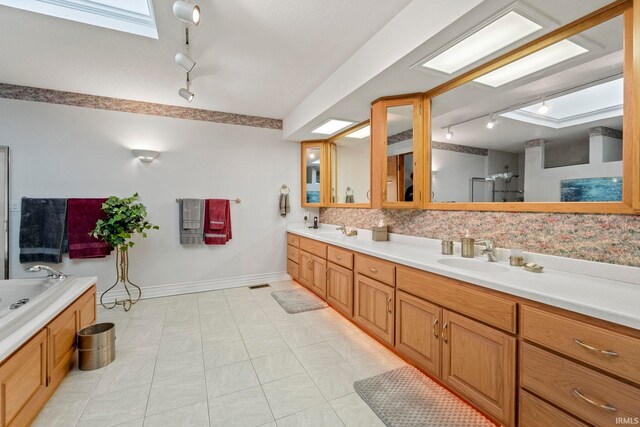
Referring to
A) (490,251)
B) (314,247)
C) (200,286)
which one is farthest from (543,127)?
(200,286)

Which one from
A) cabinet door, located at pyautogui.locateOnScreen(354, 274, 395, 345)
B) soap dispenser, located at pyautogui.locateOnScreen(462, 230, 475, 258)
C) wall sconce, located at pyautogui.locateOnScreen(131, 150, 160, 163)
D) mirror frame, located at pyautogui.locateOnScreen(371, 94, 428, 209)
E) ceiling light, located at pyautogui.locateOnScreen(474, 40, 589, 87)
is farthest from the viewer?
wall sconce, located at pyautogui.locateOnScreen(131, 150, 160, 163)

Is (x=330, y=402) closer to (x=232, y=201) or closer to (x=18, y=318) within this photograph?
(x=18, y=318)

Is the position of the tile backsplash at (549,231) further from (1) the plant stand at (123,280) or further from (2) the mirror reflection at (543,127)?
(1) the plant stand at (123,280)

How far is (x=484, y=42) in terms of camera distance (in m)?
1.77

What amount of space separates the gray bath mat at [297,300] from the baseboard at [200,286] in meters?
0.57

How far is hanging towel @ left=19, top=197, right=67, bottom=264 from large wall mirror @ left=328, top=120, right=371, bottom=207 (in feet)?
11.1

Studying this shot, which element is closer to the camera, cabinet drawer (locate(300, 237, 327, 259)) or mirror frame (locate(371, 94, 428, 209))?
mirror frame (locate(371, 94, 428, 209))

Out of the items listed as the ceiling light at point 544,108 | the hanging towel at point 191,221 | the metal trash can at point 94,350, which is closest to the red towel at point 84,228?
the hanging towel at point 191,221

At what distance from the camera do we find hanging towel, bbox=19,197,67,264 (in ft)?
10.5

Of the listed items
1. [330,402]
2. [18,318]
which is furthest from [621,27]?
[18,318]

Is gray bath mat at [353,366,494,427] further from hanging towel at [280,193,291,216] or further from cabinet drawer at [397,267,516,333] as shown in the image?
hanging towel at [280,193,291,216]

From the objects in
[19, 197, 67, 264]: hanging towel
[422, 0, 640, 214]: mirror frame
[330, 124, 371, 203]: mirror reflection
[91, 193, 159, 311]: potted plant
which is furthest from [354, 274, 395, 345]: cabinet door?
[19, 197, 67, 264]: hanging towel

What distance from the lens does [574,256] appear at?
163 cm

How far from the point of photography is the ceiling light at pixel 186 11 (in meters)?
1.65
